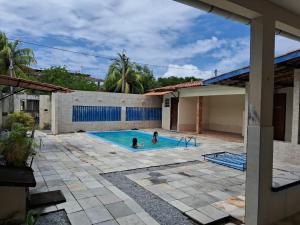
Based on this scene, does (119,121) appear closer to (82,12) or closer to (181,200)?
(82,12)

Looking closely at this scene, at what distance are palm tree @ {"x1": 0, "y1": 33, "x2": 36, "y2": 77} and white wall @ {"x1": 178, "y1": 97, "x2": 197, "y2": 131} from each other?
46.5 ft

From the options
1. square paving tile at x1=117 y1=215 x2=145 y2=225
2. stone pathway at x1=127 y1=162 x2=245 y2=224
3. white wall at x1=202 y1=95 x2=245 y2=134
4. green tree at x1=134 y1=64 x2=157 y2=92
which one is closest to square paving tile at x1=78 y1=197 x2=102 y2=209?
square paving tile at x1=117 y1=215 x2=145 y2=225

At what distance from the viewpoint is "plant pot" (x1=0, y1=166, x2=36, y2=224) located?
329 centimetres

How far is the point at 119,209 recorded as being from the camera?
406 cm

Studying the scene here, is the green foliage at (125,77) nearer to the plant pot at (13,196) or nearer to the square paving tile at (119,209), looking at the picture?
the square paving tile at (119,209)

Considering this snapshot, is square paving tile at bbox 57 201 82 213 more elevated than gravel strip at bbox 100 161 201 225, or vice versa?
square paving tile at bbox 57 201 82 213

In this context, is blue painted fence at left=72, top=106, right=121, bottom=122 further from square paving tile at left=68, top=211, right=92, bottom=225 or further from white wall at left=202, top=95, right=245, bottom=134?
square paving tile at left=68, top=211, right=92, bottom=225

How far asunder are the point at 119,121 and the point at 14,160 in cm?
1374

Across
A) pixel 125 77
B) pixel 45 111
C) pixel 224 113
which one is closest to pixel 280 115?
pixel 224 113

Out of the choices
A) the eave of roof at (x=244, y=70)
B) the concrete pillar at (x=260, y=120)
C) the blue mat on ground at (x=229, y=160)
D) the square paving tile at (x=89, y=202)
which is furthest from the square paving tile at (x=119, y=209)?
the eave of roof at (x=244, y=70)

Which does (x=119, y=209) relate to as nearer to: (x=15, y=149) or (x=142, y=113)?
(x=15, y=149)

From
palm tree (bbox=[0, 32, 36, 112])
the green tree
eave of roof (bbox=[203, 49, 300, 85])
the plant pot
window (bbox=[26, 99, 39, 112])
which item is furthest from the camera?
the green tree

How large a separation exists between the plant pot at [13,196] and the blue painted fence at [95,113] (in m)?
12.8

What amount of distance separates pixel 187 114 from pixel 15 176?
15205mm
